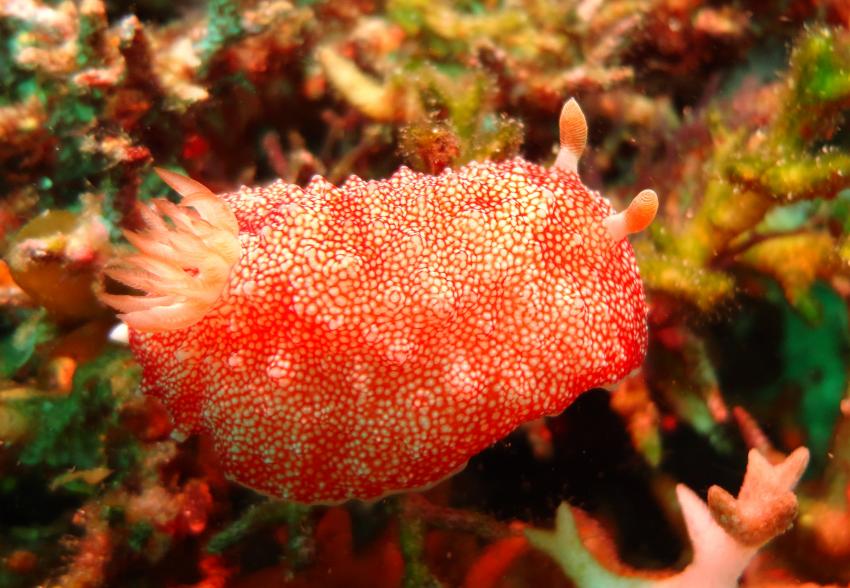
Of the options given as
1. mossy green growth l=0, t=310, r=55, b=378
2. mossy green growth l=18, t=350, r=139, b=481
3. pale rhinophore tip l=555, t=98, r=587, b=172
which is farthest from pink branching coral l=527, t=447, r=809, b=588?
mossy green growth l=0, t=310, r=55, b=378

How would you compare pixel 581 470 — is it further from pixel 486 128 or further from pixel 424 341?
pixel 486 128

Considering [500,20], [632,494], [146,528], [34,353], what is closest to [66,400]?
[34,353]

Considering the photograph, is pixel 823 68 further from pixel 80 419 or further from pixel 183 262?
pixel 80 419

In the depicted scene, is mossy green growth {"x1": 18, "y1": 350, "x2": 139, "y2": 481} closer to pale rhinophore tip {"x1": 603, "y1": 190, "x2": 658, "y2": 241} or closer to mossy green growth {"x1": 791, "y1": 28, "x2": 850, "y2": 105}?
pale rhinophore tip {"x1": 603, "y1": 190, "x2": 658, "y2": 241}

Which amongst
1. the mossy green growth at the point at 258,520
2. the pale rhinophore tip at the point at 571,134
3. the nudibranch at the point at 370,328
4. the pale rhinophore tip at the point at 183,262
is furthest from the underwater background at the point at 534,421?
the pale rhinophore tip at the point at 183,262

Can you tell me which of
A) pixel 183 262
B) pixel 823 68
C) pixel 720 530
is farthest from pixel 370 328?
pixel 823 68

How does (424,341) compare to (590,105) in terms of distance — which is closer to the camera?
(424,341)
